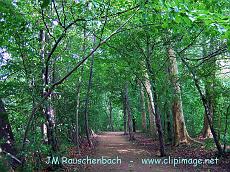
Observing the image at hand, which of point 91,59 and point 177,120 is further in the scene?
point 91,59

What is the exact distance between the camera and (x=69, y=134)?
15.2 m

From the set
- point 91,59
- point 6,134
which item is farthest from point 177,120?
point 6,134

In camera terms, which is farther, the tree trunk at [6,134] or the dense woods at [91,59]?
the tree trunk at [6,134]

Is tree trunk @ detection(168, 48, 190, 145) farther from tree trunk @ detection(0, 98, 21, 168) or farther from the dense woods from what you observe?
tree trunk @ detection(0, 98, 21, 168)

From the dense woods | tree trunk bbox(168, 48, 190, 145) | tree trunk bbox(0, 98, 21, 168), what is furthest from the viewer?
tree trunk bbox(168, 48, 190, 145)

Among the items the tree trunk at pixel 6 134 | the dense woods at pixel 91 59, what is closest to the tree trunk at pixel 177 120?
the dense woods at pixel 91 59

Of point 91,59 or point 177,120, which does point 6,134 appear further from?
point 91,59

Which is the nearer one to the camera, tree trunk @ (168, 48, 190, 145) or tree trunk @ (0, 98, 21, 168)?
tree trunk @ (0, 98, 21, 168)

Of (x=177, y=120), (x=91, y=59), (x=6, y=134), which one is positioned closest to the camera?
(x=6, y=134)

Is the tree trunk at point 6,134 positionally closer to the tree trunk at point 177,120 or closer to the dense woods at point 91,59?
the dense woods at point 91,59

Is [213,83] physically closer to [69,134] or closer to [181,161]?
[181,161]

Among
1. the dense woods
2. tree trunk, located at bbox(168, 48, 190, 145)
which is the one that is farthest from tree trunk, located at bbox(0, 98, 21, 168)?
tree trunk, located at bbox(168, 48, 190, 145)

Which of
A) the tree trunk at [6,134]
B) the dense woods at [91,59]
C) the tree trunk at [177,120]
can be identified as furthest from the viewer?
the tree trunk at [177,120]

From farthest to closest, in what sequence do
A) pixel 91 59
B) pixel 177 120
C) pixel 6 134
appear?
1. pixel 91 59
2. pixel 177 120
3. pixel 6 134
